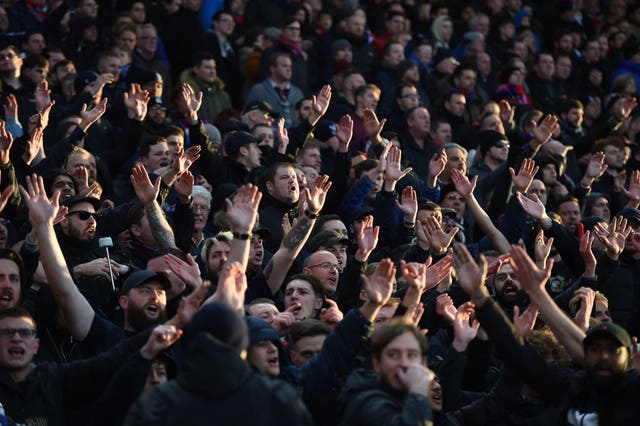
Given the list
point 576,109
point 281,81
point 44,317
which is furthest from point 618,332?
point 576,109

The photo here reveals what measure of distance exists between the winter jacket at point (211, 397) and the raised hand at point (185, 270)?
6.97ft

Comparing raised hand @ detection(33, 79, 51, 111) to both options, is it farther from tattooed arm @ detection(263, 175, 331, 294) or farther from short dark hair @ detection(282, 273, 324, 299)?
short dark hair @ detection(282, 273, 324, 299)

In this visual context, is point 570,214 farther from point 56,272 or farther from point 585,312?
point 56,272

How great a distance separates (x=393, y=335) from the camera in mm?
6176

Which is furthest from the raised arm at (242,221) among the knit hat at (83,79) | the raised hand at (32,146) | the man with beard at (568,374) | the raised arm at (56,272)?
the knit hat at (83,79)

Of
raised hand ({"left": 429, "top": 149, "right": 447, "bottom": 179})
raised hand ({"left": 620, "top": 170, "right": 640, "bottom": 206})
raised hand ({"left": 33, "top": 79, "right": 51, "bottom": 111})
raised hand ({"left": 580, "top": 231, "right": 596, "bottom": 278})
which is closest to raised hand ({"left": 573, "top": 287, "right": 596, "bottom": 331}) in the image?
raised hand ({"left": 580, "top": 231, "right": 596, "bottom": 278})

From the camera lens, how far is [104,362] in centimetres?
671

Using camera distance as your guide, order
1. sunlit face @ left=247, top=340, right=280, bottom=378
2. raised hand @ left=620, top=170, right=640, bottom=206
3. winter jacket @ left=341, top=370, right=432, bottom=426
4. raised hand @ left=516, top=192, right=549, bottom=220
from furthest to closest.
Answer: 1. raised hand @ left=620, top=170, right=640, bottom=206
2. raised hand @ left=516, top=192, right=549, bottom=220
3. sunlit face @ left=247, top=340, right=280, bottom=378
4. winter jacket @ left=341, top=370, right=432, bottom=426

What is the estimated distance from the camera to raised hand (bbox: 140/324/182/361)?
6.31 meters

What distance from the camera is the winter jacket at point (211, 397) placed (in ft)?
17.2

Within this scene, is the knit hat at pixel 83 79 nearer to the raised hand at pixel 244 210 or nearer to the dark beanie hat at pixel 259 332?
the raised hand at pixel 244 210

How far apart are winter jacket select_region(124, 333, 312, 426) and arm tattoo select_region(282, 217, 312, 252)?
3.66 m

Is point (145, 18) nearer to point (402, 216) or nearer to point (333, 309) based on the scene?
point (402, 216)

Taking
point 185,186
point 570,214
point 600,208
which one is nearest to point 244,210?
point 185,186
